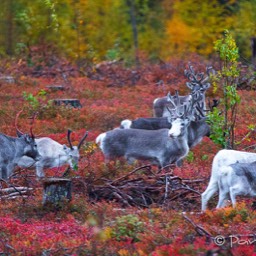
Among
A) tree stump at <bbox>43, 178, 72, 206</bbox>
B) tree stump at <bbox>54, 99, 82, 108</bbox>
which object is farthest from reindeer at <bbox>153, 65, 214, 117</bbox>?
tree stump at <bbox>43, 178, 72, 206</bbox>

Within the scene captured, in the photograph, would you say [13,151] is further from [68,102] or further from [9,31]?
[9,31]

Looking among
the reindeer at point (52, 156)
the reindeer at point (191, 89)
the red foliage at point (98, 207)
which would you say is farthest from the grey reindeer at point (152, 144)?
the reindeer at point (191, 89)

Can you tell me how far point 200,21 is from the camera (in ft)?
101

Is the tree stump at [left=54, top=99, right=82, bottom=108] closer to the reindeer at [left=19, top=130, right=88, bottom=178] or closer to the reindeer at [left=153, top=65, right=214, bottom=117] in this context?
the reindeer at [left=153, top=65, right=214, bottom=117]

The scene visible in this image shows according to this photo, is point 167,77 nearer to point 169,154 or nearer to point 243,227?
point 169,154

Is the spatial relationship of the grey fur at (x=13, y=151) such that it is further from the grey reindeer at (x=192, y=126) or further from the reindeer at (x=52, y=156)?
the grey reindeer at (x=192, y=126)

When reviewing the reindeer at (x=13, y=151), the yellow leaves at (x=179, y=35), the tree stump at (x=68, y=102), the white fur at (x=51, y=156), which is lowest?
the yellow leaves at (x=179, y=35)

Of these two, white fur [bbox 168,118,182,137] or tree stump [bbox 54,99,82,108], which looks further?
tree stump [bbox 54,99,82,108]

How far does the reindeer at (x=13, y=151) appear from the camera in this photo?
12.5m

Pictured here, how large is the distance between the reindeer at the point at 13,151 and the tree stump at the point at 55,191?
6.69 feet

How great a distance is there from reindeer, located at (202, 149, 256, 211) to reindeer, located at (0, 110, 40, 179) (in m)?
3.10

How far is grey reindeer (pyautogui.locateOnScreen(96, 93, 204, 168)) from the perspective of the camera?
1373cm

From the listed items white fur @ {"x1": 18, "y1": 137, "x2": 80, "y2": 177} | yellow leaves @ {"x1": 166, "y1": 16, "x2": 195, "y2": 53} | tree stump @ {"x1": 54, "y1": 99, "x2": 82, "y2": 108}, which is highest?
white fur @ {"x1": 18, "y1": 137, "x2": 80, "y2": 177}

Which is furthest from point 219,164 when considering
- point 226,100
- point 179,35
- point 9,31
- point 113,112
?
point 179,35
